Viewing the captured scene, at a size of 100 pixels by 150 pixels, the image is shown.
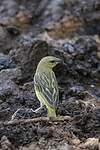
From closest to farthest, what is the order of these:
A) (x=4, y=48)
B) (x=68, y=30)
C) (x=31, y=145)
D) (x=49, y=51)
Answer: (x=31, y=145)
(x=49, y=51)
(x=4, y=48)
(x=68, y=30)

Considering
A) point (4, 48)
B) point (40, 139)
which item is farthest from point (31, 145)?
point (4, 48)

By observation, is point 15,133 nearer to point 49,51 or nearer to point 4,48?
point 49,51

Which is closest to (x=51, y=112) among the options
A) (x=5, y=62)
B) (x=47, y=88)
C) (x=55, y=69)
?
(x=47, y=88)

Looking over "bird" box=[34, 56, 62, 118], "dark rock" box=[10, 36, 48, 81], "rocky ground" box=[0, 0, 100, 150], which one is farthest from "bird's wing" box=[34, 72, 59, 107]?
"dark rock" box=[10, 36, 48, 81]

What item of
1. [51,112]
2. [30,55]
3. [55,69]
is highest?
[51,112]

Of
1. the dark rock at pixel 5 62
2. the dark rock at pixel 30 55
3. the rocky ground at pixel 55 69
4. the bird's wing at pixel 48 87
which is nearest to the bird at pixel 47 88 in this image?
the bird's wing at pixel 48 87

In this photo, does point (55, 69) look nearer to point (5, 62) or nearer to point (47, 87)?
point (5, 62)

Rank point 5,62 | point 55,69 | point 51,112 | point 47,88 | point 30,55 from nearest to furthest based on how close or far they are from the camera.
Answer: point 51,112 < point 47,88 < point 30,55 < point 55,69 < point 5,62
